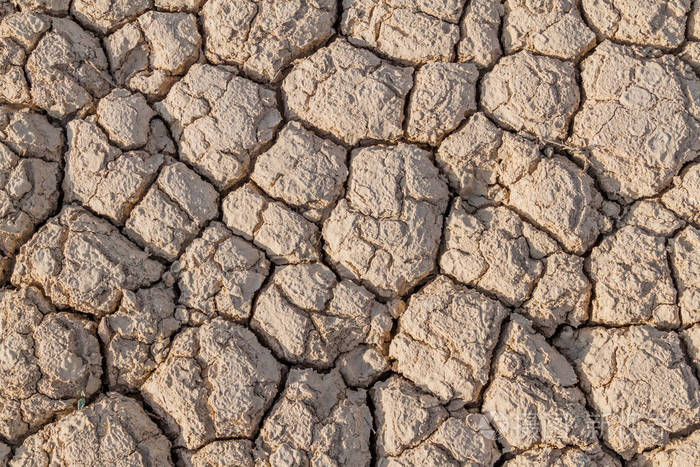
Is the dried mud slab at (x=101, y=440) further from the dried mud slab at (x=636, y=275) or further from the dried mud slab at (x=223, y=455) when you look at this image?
the dried mud slab at (x=636, y=275)

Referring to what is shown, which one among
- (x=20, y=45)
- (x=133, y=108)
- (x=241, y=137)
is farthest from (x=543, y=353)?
(x=20, y=45)

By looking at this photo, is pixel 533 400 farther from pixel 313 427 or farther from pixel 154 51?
pixel 154 51

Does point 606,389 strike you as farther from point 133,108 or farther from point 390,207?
point 133,108

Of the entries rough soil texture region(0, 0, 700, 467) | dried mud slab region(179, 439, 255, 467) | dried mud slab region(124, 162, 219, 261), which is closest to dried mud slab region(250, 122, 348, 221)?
rough soil texture region(0, 0, 700, 467)

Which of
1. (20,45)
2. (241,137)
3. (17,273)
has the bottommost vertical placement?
(17,273)

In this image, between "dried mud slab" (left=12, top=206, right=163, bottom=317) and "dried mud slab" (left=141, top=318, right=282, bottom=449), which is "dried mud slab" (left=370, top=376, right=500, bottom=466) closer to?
"dried mud slab" (left=141, top=318, right=282, bottom=449)

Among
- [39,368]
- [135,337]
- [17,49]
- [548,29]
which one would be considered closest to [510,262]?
[548,29]
